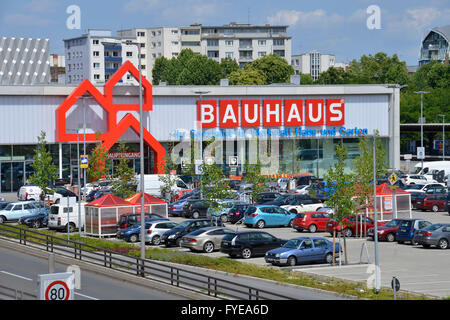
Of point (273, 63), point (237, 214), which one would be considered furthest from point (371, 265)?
point (273, 63)

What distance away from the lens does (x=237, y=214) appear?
47.4m

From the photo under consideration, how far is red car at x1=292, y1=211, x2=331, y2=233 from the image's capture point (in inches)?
1709

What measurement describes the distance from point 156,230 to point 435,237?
1339 cm

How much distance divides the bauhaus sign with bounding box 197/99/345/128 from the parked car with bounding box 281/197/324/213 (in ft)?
83.7

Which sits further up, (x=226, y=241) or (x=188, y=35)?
(x=188, y=35)

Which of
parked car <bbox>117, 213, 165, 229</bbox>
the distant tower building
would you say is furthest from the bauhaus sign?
the distant tower building

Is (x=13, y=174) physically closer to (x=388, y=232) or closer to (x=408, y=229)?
(x=388, y=232)

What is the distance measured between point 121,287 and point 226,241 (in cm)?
925

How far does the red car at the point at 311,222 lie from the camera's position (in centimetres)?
4341

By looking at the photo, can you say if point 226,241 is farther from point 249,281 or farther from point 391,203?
point 391,203

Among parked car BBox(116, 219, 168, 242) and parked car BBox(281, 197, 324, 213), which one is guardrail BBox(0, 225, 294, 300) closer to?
parked car BBox(116, 219, 168, 242)

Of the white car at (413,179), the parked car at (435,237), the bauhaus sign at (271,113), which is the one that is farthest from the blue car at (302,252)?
the bauhaus sign at (271,113)

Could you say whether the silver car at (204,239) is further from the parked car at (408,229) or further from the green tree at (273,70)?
the green tree at (273,70)

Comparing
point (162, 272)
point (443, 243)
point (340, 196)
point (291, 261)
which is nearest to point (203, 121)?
point (443, 243)
